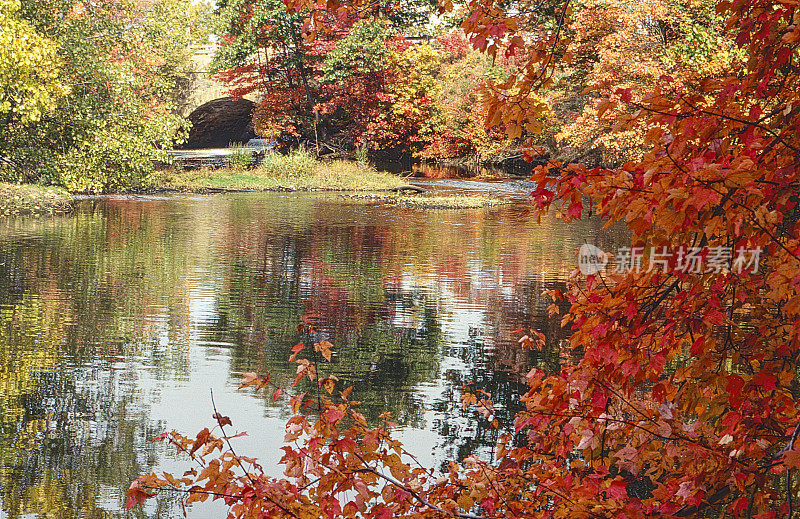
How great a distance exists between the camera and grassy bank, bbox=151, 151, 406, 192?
2451cm

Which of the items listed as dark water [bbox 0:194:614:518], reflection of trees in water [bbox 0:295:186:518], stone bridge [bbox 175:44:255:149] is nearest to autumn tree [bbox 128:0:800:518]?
dark water [bbox 0:194:614:518]

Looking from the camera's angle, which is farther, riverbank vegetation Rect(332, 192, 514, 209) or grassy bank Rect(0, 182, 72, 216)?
riverbank vegetation Rect(332, 192, 514, 209)

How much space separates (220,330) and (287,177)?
61.1ft

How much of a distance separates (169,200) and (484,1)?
18.6 meters

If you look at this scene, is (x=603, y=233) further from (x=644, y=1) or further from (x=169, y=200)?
(x=169, y=200)

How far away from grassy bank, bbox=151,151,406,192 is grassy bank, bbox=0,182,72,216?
260 inches

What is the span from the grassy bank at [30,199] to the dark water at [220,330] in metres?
0.63

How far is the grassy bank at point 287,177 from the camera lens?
24.5 m

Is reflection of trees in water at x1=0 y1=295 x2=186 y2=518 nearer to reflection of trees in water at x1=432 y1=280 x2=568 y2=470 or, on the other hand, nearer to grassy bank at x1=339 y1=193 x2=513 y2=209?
reflection of trees in water at x1=432 y1=280 x2=568 y2=470

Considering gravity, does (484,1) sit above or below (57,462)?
above

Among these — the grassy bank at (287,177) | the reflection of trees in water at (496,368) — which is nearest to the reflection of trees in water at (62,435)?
the reflection of trees in water at (496,368)

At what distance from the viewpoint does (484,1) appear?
3.03 metres

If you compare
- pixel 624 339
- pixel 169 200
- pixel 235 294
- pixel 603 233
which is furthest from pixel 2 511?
pixel 169 200

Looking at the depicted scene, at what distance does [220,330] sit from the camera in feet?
26.3
